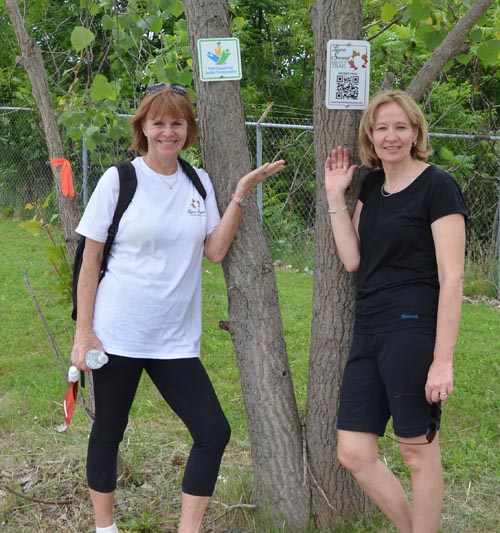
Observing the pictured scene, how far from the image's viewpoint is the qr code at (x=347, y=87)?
3.20m

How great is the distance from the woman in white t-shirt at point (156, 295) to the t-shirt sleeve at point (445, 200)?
0.63 meters

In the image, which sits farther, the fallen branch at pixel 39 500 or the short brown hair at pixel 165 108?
the fallen branch at pixel 39 500

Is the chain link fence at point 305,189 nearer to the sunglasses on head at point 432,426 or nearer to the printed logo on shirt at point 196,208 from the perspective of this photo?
the printed logo on shirt at point 196,208

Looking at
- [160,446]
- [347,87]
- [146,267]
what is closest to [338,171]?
[347,87]

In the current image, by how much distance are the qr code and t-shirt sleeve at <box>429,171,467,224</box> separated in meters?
0.61

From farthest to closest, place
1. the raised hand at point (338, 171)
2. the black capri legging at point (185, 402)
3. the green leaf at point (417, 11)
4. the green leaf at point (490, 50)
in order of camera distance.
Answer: the green leaf at point (490, 50) < the green leaf at point (417, 11) < the raised hand at point (338, 171) < the black capri legging at point (185, 402)

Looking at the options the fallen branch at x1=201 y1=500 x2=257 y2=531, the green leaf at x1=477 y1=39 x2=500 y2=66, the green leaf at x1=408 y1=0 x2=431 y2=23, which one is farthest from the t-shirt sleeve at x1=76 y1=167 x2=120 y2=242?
the green leaf at x1=477 y1=39 x2=500 y2=66

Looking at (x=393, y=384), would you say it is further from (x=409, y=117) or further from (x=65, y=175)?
(x=65, y=175)

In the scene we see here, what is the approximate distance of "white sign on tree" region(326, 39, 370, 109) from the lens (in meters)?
3.18

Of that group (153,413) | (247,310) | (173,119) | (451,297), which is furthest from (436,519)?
(153,413)

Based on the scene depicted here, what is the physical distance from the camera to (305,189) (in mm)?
10914

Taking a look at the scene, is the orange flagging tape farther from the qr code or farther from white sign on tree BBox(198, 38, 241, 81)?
the qr code

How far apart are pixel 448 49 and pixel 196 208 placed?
1.23m

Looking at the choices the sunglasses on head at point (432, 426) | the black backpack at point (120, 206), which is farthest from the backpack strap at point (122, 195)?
the sunglasses on head at point (432, 426)
